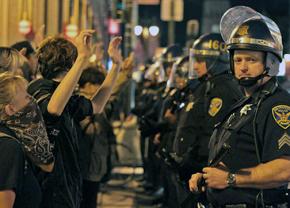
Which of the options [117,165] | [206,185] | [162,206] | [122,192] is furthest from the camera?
Result: [117,165]

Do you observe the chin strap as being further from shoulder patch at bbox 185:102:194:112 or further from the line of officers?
shoulder patch at bbox 185:102:194:112

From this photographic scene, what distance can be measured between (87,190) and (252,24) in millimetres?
3976

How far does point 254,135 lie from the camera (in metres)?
4.59

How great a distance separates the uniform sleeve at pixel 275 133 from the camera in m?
4.51

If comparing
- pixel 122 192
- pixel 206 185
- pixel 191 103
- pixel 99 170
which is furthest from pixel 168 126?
pixel 206 185

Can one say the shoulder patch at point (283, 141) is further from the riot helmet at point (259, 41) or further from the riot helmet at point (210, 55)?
the riot helmet at point (210, 55)

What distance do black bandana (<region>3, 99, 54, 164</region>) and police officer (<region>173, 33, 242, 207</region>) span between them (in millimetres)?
2280

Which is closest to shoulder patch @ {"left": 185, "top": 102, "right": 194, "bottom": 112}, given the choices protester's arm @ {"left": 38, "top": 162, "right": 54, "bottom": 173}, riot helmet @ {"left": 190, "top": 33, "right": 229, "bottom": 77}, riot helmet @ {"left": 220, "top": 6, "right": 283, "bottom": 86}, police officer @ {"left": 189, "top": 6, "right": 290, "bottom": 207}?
riot helmet @ {"left": 190, "top": 33, "right": 229, "bottom": 77}

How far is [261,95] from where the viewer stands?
15.5 feet

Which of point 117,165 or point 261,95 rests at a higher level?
point 261,95

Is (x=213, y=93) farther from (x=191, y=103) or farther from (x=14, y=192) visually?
(x=14, y=192)

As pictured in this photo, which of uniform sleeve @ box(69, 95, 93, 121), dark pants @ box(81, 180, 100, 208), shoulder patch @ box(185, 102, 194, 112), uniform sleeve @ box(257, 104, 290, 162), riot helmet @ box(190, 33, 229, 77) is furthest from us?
dark pants @ box(81, 180, 100, 208)

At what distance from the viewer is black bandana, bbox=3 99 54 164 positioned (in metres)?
4.71

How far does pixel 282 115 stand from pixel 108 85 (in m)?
2.08
